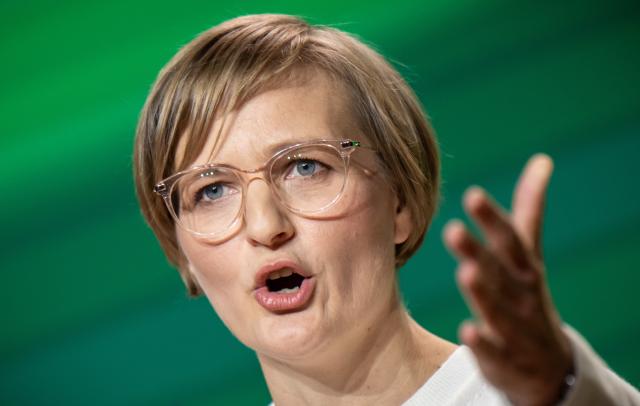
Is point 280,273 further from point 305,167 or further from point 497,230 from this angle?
point 497,230

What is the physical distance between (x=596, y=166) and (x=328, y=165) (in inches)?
49.9

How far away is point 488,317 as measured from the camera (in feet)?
3.84

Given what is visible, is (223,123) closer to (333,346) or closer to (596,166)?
(333,346)

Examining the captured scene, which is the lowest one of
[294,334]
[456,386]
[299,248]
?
[456,386]

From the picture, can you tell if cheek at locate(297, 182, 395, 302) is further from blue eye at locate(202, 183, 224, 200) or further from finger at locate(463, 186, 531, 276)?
finger at locate(463, 186, 531, 276)

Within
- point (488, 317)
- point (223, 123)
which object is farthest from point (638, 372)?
point (488, 317)

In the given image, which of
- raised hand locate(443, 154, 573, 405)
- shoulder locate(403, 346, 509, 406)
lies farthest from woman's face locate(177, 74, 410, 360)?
raised hand locate(443, 154, 573, 405)

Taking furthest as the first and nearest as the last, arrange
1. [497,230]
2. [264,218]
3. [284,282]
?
1. [284,282]
2. [264,218]
3. [497,230]

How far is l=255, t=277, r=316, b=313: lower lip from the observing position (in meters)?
1.69

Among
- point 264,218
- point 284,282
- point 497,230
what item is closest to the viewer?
point 497,230

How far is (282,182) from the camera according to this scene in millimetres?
1762

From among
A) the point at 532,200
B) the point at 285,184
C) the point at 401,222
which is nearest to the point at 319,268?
the point at 285,184

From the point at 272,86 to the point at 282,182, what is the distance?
0.55 feet

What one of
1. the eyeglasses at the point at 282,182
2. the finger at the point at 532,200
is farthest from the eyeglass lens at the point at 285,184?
the finger at the point at 532,200
